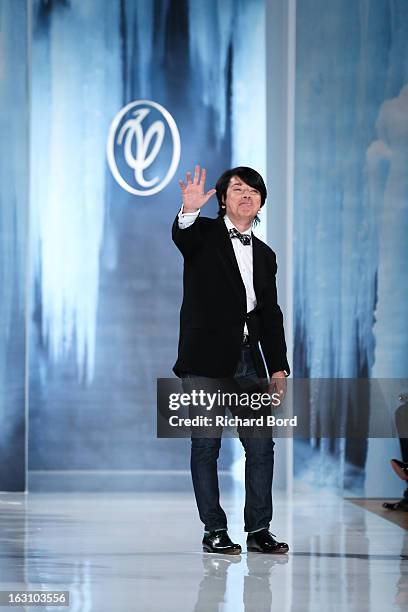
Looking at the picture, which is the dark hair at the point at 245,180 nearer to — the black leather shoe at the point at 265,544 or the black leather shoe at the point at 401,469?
the black leather shoe at the point at 265,544

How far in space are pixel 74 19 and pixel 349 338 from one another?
2093mm

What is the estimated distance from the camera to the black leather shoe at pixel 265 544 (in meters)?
3.19

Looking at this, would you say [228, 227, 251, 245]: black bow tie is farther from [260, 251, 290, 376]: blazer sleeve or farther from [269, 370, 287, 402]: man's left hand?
[269, 370, 287, 402]: man's left hand

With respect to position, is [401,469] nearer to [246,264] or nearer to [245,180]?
[246,264]

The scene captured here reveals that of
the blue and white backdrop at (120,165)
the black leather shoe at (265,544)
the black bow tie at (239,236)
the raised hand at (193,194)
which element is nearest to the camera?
the raised hand at (193,194)

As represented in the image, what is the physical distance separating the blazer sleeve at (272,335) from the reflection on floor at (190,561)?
0.58m

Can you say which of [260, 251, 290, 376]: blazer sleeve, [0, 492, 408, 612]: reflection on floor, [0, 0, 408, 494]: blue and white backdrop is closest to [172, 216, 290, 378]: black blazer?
[260, 251, 290, 376]: blazer sleeve

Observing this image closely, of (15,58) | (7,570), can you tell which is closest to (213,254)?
(7,570)

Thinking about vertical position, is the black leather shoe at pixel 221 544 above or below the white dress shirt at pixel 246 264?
below

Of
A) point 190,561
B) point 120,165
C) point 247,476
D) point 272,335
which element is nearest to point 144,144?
point 120,165

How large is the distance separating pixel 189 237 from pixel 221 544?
0.91 meters

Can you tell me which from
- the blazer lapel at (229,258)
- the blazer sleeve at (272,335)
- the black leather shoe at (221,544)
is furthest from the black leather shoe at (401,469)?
the blazer lapel at (229,258)

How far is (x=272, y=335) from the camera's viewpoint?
3.32m

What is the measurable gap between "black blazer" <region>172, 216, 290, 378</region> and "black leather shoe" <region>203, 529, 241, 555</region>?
1.56 ft
